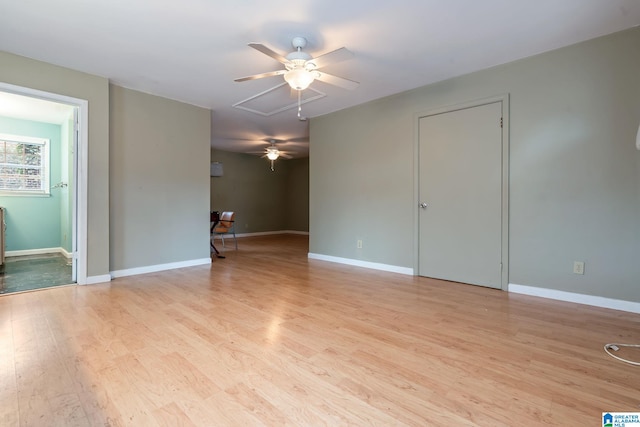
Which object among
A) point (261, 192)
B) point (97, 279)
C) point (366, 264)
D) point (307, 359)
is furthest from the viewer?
point (261, 192)

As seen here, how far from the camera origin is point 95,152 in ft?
11.7

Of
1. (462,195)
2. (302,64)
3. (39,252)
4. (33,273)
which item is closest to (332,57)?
(302,64)

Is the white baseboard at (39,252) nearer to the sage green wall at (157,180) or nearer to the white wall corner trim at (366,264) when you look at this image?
the sage green wall at (157,180)

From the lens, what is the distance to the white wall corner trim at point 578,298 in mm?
2669

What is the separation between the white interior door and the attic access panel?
5.24ft

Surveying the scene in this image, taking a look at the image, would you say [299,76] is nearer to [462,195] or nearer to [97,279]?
[462,195]

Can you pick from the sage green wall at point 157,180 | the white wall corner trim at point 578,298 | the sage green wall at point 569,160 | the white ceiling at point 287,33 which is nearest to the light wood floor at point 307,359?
the white wall corner trim at point 578,298

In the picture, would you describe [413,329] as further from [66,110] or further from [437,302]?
[66,110]

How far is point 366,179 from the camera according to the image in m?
4.61

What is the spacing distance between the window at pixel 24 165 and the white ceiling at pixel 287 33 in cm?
301

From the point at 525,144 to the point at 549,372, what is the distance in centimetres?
239

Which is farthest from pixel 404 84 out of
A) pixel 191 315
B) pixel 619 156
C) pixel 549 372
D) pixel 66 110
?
pixel 66 110

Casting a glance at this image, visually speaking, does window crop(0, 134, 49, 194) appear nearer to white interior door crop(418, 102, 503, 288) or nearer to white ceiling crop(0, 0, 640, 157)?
white ceiling crop(0, 0, 640, 157)

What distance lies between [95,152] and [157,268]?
170cm
